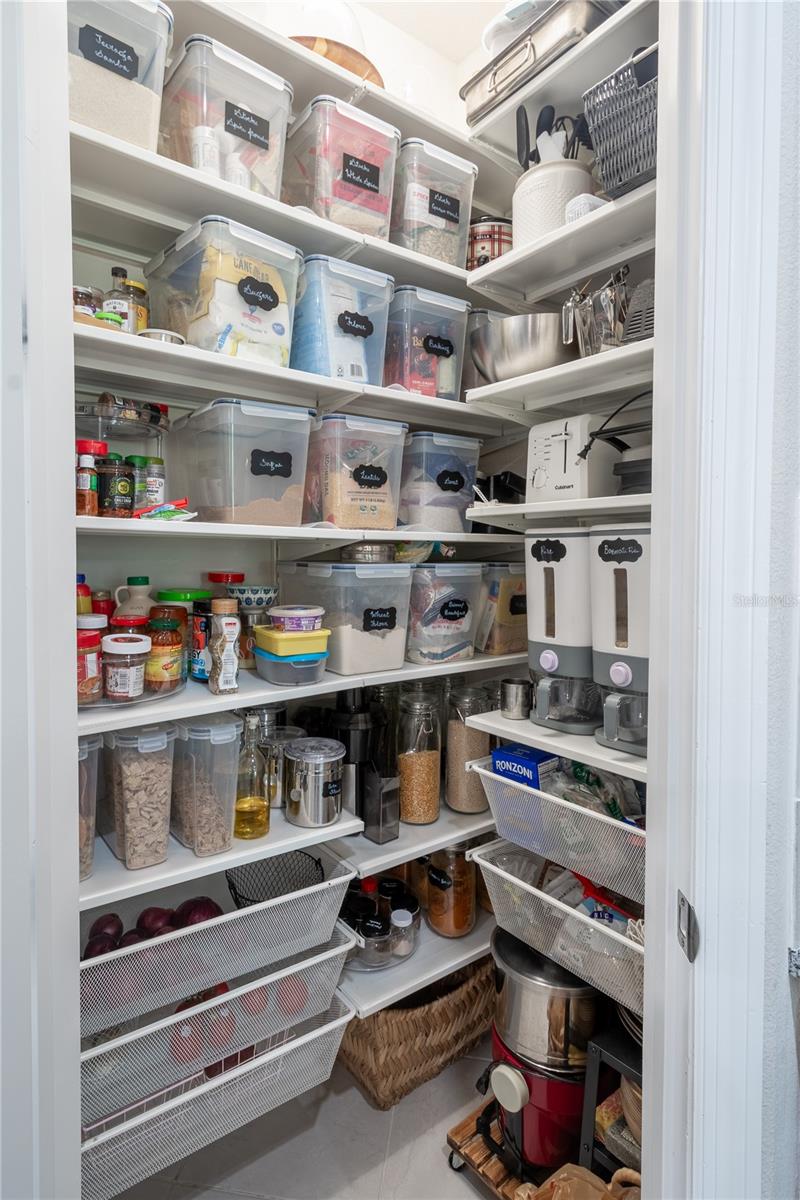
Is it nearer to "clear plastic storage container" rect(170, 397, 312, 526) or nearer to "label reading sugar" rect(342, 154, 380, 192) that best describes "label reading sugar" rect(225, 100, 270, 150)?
"label reading sugar" rect(342, 154, 380, 192)

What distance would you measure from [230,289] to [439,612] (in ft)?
2.90

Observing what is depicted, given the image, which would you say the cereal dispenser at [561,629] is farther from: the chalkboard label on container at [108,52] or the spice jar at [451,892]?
the chalkboard label on container at [108,52]

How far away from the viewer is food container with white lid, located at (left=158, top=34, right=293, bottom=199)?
1137 mm

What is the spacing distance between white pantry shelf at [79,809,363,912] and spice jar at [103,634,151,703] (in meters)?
0.32

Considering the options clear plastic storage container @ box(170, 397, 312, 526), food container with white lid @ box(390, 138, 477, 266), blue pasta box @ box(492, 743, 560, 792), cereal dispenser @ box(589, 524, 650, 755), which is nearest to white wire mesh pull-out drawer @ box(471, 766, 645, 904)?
blue pasta box @ box(492, 743, 560, 792)

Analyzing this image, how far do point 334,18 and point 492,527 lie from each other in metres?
1.23

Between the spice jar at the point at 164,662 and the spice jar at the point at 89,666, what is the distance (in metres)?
0.09

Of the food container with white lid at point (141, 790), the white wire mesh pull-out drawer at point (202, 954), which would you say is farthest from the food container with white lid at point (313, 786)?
the food container with white lid at point (141, 790)

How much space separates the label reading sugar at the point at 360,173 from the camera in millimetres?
1345

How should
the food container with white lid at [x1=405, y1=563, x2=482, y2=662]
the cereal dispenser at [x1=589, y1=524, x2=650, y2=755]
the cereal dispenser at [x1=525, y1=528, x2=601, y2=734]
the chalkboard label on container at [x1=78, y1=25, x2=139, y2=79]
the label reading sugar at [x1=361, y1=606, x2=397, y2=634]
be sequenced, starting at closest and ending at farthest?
the chalkboard label on container at [x1=78, y1=25, x2=139, y2=79], the cereal dispenser at [x1=589, y1=524, x2=650, y2=755], the cereal dispenser at [x1=525, y1=528, x2=601, y2=734], the label reading sugar at [x1=361, y1=606, x2=397, y2=634], the food container with white lid at [x1=405, y1=563, x2=482, y2=662]

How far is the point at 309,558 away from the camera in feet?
5.47

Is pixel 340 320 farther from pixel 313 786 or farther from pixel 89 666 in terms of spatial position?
pixel 313 786

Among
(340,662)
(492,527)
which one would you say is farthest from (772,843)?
(492,527)

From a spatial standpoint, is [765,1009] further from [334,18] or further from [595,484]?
[334,18]
